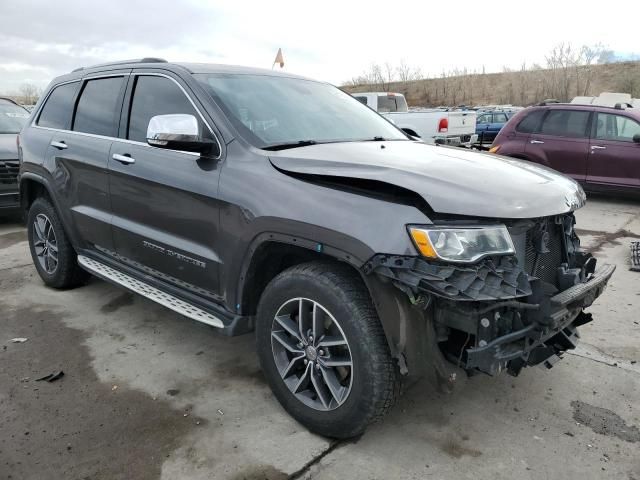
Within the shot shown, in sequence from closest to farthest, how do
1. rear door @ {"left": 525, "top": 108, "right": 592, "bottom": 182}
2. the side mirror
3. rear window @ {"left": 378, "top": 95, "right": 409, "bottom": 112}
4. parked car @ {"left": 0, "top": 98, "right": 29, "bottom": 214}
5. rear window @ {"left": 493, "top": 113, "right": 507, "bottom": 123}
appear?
1. the side mirror
2. parked car @ {"left": 0, "top": 98, "right": 29, "bottom": 214}
3. rear door @ {"left": 525, "top": 108, "right": 592, "bottom": 182}
4. rear window @ {"left": 378, "top": 95, "right": 409, "bottom": 112}
5. rear window @ {"left": 493, "top": 113, "right": 507, "bottom": 123}

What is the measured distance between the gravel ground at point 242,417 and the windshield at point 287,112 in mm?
1235

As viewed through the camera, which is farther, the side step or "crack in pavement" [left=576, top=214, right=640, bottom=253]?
"crack in pavement" [left=576, top=214, right=640, bottom=253]

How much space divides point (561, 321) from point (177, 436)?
203 cm

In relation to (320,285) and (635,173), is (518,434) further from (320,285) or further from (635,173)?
(635,173)

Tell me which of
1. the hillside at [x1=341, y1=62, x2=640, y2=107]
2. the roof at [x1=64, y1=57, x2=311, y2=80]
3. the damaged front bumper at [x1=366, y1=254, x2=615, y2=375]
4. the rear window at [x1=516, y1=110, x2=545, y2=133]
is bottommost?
the damaged front bumper at [x1=366, y1=254, x2=615, y2=375]

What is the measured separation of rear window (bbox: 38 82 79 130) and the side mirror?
1.98 meters

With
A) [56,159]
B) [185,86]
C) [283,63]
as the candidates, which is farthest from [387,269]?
[283,63]

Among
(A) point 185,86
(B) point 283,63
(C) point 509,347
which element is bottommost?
(C) point 509,347

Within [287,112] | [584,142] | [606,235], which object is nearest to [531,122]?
[584,142]

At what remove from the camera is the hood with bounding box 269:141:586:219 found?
2355mm

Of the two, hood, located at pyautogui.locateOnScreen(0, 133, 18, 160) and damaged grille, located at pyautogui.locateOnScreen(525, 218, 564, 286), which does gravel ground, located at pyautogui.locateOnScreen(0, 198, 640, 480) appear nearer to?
damaged grille, located at pyautogui.locateOnScreen(525, 218, 564, 286)

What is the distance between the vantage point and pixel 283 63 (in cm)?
804

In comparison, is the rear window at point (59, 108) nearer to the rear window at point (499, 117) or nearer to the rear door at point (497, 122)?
the rear door at point (497, 122)

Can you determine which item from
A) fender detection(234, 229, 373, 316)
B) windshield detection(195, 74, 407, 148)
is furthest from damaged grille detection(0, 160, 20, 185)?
fender detection(234, 229, 373, 316)
